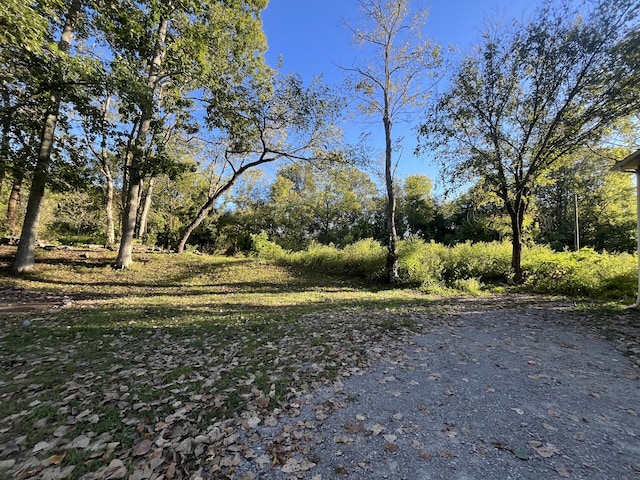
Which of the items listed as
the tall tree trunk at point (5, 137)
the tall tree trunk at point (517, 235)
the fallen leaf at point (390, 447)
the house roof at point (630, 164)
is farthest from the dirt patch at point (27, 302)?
the tall tree trunk at point (517, 235)

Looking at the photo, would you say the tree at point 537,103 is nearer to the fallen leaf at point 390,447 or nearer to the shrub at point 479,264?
the shrub at point 479,264

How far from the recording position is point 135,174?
10.7 metres

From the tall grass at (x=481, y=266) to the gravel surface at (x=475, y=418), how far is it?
495cm

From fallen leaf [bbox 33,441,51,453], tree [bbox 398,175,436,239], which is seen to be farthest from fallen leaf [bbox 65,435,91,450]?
tree [bbox 398,175,436,239]

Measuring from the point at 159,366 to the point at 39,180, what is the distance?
→ 27.3 feet

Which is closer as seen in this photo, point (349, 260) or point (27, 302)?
point (27, 302)

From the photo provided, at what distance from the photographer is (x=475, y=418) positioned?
2787 mm

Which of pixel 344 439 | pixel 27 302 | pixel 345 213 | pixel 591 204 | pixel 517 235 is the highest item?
pixel 345 213

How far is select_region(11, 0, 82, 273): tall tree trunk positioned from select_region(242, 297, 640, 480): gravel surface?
33.7 feet

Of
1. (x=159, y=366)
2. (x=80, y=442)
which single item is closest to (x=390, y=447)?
(x=80, y=442)

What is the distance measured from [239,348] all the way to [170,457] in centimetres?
218

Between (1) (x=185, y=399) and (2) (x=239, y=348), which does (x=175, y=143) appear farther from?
(1) (x=185, y=399)

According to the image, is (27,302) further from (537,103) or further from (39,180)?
(537,103)

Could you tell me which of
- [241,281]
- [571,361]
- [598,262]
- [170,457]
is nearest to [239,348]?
A: [170,457]
